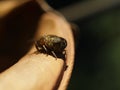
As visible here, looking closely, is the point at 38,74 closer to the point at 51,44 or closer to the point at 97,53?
the point at 51,44

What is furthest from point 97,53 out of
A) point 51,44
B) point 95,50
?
point 51,44

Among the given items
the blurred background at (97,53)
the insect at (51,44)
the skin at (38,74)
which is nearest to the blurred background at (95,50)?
the blurred background at (97,53)

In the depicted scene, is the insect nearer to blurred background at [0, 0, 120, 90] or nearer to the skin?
the skin

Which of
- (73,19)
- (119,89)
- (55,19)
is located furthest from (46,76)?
(119,89)

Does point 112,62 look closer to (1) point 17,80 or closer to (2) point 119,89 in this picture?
(2) point 119,89

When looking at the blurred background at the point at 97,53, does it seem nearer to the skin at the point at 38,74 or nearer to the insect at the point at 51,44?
the insect at the point at 51,44

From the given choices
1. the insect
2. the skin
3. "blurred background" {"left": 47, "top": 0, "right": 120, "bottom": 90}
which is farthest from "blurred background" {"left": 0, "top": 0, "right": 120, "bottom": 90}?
the skin
